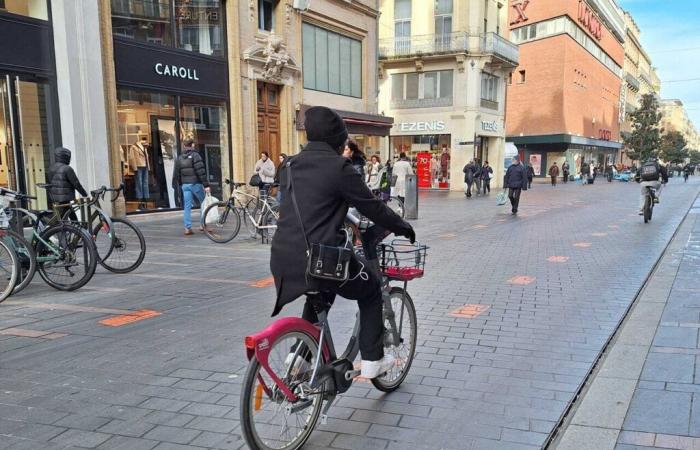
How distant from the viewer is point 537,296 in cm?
604

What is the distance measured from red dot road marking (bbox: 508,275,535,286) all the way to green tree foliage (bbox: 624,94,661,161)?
6041cm

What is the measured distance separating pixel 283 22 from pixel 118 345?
14.9 metres

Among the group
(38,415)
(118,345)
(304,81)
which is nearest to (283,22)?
(304,81)

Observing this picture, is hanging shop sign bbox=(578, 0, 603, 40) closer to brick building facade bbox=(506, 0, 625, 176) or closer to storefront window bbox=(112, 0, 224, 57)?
brick building facade bbox=(506, 0, 625, 176)

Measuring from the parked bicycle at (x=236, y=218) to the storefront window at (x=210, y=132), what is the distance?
5101 millimetres

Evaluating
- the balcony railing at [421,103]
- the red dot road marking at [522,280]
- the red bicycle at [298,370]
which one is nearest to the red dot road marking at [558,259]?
the red dot road marking at [522,280]

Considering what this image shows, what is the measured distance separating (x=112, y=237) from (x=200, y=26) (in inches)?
380

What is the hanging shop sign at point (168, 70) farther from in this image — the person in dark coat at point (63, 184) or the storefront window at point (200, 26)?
the person in dark coat at point (63, 184)

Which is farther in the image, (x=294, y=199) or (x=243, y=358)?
(x=243, y=358)

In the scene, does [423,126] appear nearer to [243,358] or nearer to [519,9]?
[519,9]

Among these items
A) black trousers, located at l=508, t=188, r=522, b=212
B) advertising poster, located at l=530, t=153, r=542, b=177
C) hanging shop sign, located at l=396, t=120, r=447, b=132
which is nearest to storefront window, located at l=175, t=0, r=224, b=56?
black trousers, located at l=508, t=188, r=522, b=212

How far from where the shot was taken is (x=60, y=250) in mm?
6293

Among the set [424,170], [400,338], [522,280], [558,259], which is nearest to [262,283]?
[522,280]

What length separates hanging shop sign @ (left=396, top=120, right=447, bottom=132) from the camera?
30828 mm
